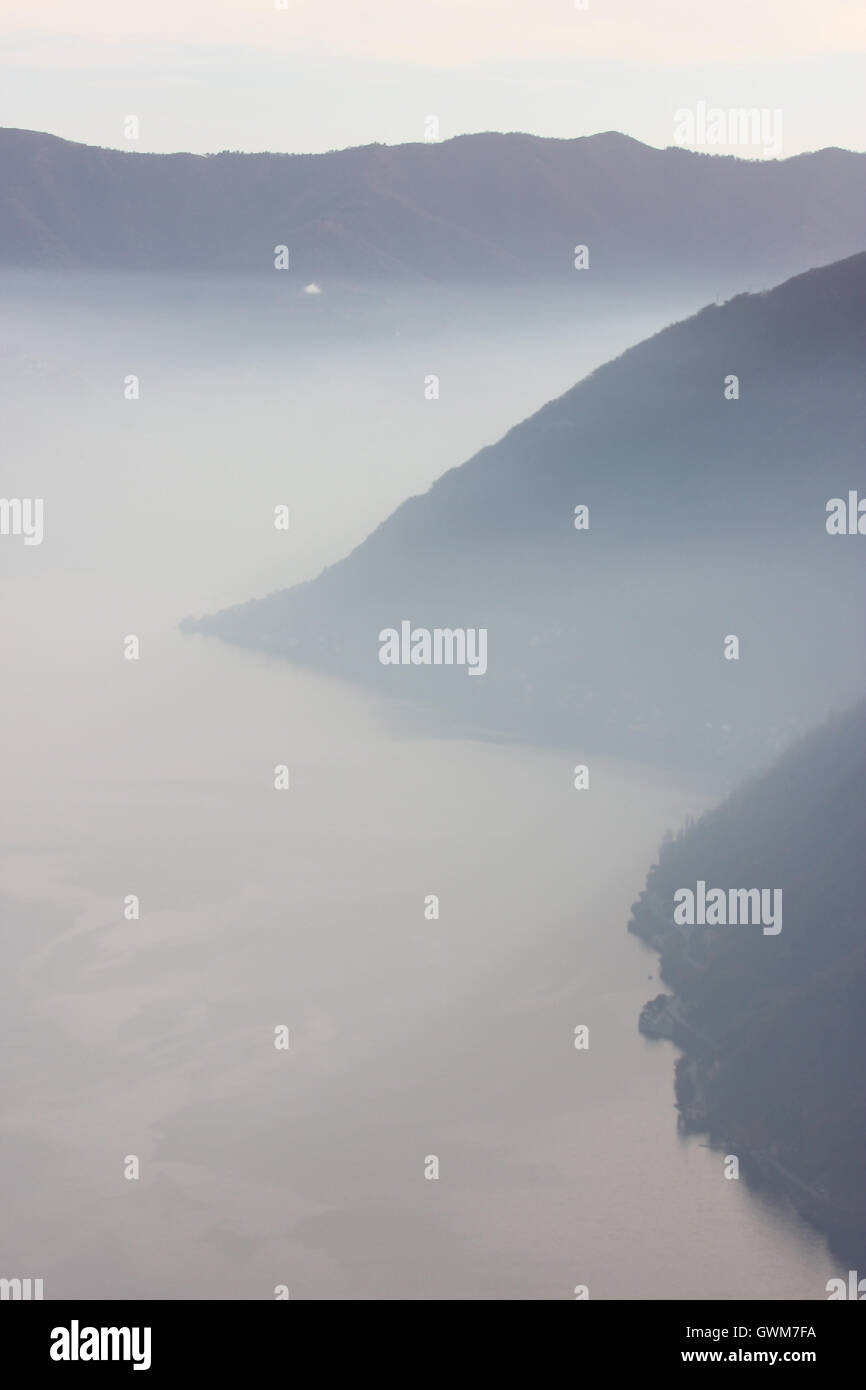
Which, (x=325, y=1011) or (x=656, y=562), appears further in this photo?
(x=656, y=562)

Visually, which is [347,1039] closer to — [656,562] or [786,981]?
[786,981]

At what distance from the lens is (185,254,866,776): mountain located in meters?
59.5

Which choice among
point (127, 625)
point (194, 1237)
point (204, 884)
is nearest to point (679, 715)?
point (204, 884)

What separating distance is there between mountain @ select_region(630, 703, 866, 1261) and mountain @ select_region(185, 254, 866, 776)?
1548 cm

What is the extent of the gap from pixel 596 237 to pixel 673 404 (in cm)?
6081

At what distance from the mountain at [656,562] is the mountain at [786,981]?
50.8 feet

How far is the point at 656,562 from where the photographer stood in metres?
67.0

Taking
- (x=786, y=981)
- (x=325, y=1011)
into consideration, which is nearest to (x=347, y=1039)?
(x=325, y=1011)

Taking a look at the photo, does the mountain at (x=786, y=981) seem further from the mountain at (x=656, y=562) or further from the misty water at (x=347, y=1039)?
the mountain at (x=656, y=562)

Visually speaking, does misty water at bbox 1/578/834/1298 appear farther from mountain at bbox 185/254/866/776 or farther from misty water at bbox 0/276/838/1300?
mountain at bbox 185/254/866/776

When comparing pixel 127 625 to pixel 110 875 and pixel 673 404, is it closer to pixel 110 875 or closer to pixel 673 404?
pixel 673 404

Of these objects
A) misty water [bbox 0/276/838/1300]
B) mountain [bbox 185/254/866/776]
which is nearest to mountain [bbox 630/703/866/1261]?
misty water [bbox 0/276/838/1300]

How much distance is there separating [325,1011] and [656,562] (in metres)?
35.5

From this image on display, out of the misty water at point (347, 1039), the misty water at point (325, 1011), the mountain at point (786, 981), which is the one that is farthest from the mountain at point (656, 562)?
the mountain at point (786, 981)
